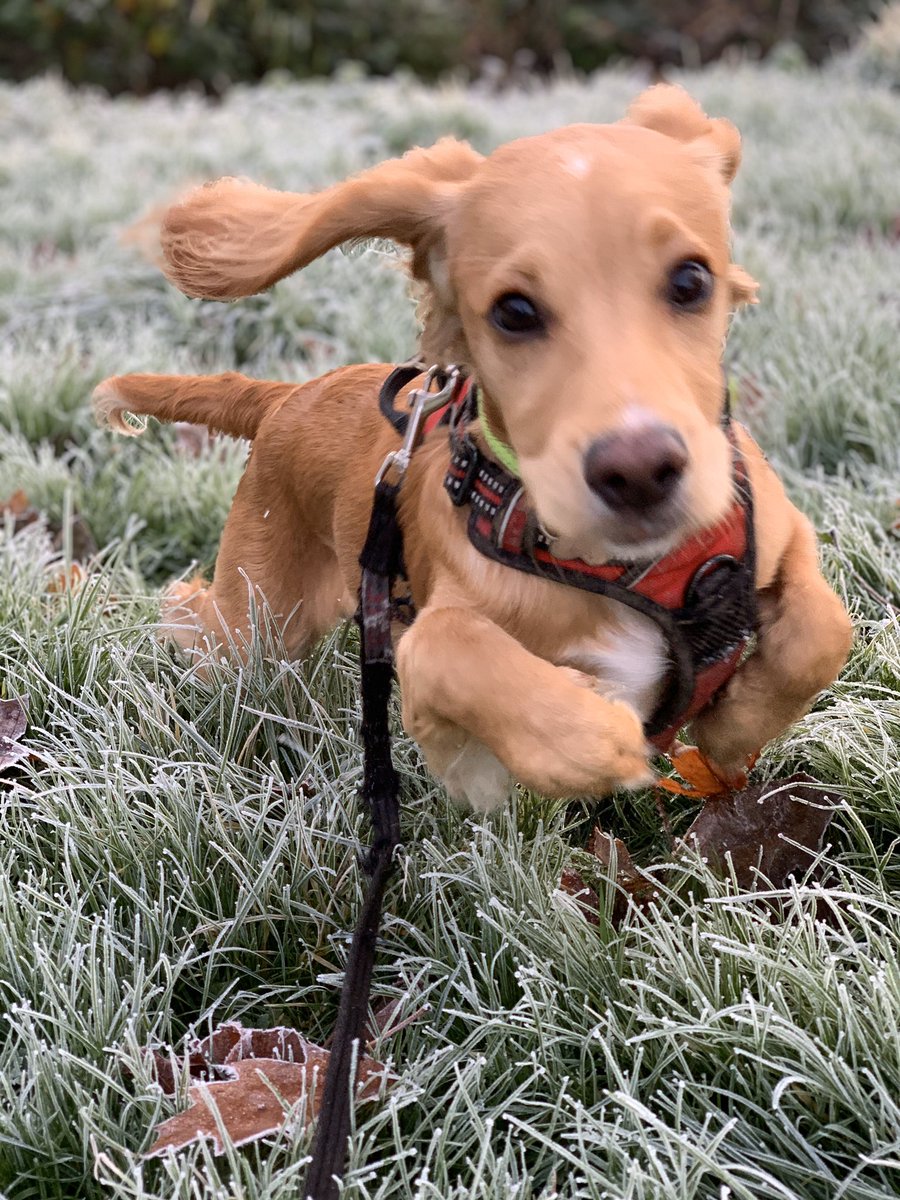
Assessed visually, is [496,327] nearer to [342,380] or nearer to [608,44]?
[342,380]

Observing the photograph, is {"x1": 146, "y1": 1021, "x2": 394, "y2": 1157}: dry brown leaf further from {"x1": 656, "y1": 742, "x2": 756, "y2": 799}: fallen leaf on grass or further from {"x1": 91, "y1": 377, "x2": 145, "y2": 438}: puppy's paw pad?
{"x1": 91, "y1": 377, "x2": 145, "y2": 438}: puppy's paw pad

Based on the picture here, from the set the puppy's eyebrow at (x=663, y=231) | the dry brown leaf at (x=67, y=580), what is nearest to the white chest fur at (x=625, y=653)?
the puppy's eyebrow at (x=663, y=231)

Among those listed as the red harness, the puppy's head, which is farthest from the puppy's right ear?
the red harness

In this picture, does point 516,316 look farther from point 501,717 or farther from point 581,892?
point 581,892

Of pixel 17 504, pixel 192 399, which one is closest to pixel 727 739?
pixel 192 399

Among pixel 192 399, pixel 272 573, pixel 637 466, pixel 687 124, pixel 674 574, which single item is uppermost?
pixel 687 124

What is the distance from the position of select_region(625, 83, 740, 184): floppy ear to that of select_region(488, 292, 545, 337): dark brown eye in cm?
48

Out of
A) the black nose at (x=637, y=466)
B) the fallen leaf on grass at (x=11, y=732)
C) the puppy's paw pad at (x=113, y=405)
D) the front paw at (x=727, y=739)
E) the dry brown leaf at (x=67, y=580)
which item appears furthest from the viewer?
the dry brown leaf at (x=67, y=580)

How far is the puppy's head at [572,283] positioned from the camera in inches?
53.7

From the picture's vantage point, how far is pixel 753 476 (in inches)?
69.3

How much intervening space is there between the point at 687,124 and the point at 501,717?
3.34 feet

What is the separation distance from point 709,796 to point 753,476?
53cm

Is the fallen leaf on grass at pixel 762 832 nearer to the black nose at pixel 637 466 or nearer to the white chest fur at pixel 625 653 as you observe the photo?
the white chest fur at pixel 625 653

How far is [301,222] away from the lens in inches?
64.8
